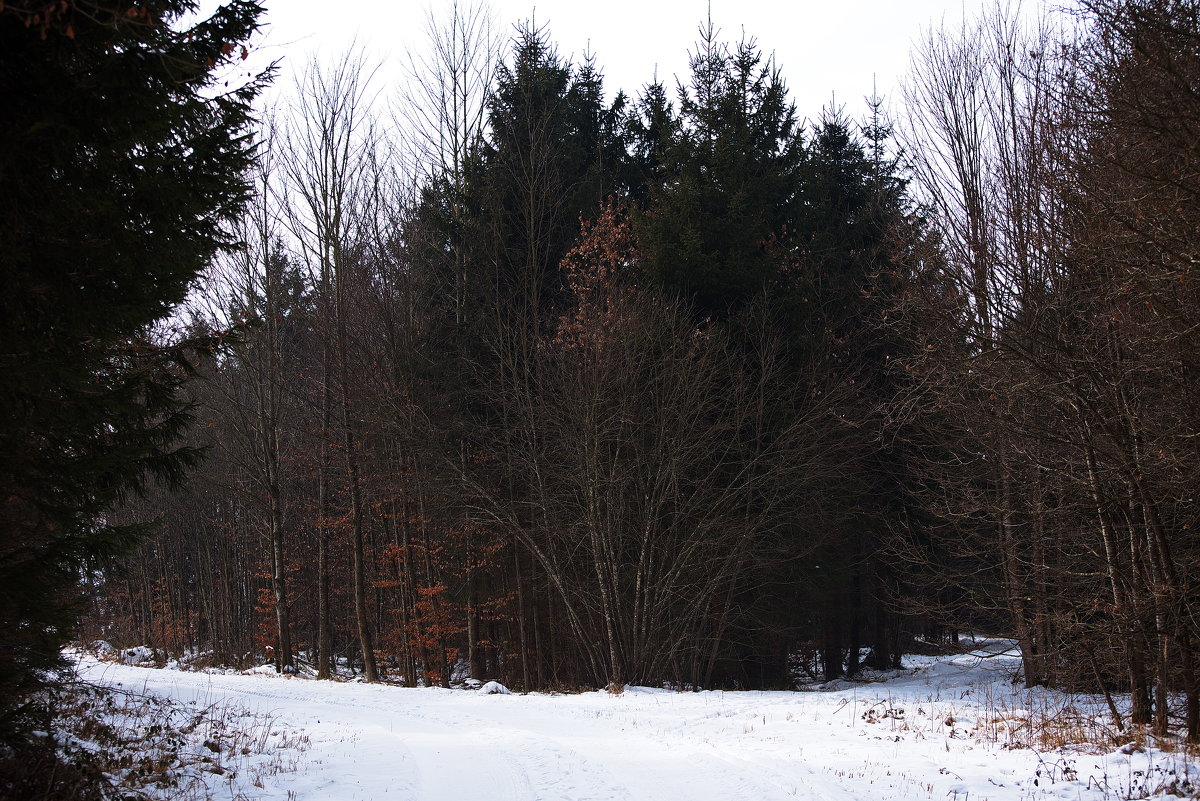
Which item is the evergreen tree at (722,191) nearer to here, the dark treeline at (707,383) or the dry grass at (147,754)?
the dark treeline at (707,383)

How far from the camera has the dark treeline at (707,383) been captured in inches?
391

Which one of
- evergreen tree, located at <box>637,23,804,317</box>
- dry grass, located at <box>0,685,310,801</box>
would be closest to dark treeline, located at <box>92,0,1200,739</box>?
evergreen tree, located at <box>637,23,804,317</box>

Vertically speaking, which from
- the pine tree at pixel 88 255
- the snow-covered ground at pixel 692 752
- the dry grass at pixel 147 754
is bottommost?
the snow-covered ground at pixel 692 752

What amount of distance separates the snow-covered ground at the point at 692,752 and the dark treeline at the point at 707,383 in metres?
2.04

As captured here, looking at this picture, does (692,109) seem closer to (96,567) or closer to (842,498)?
(842,498)

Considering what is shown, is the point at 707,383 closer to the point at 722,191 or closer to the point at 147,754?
the point at 722,191

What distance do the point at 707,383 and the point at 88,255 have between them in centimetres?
1377

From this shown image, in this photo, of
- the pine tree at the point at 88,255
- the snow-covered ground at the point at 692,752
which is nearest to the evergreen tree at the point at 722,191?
the snow-covered ground at the point at 692,752

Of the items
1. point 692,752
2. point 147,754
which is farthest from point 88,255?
point 692,752

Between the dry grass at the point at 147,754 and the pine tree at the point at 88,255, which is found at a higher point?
the pine tree at the point at 88,255

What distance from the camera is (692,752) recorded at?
8.47 m

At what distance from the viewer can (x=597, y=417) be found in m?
17.5

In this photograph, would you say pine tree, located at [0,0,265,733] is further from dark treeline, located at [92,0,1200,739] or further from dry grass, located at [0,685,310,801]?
dark treeline, located at [92,0,1200,739]

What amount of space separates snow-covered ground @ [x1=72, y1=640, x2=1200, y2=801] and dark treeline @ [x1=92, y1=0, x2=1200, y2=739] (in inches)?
80.3
